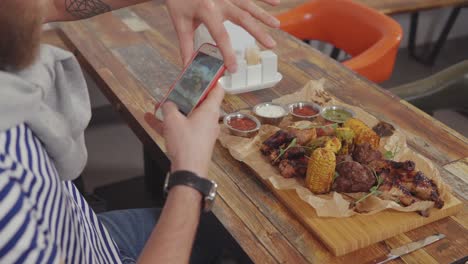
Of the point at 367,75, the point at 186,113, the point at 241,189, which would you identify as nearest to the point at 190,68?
the point at 186,113

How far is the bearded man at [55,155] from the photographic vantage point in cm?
70

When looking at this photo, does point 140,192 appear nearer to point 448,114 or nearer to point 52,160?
point 52,160

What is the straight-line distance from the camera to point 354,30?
2490 millimetres

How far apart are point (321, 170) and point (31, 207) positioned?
2.24 feet

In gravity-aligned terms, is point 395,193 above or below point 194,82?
below

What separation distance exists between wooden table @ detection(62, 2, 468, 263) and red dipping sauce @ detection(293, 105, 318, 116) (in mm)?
186

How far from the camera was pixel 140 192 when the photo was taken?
245cm

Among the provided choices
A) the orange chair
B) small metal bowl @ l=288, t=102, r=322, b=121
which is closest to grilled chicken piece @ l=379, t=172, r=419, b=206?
small metal bowl @ l=288, t=102, r=322, b=121

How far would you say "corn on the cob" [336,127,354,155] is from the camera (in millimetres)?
1311

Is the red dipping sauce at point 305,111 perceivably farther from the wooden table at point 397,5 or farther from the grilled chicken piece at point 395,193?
the wooden table at point 397,5

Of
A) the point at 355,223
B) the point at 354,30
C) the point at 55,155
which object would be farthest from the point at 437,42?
the point at 55,155

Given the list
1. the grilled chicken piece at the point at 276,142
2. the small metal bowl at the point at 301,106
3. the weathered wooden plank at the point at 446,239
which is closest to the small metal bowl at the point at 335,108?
the small metal bowl at the point at 301,106

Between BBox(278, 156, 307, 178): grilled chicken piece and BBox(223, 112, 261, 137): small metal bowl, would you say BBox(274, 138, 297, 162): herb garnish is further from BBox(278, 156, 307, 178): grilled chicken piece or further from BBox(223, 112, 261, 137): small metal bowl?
BBox(223, 112, 261, 137): small metal bowl

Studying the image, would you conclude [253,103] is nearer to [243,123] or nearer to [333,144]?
[243,123]
